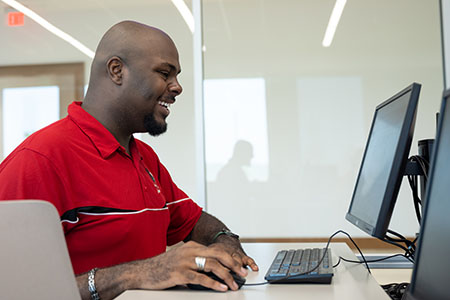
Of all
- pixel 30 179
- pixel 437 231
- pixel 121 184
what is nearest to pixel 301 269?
pixel 437 231

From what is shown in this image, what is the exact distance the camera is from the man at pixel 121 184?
1.07 m

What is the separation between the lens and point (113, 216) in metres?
1.35

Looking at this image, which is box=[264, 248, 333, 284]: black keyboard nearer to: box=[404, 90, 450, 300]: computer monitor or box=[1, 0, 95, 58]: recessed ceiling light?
box=[404, 90, 450, 300]: computer monitor

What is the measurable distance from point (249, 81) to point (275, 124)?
317mm

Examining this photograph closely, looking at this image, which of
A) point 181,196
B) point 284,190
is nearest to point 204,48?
point 284,190

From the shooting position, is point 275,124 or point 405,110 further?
point 275,124

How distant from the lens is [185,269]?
3.33ft

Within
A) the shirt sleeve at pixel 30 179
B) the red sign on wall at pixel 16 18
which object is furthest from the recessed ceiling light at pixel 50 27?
the shirt sleeve at pixel 30 179

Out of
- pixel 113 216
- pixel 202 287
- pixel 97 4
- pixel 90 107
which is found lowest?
pixel 202 287

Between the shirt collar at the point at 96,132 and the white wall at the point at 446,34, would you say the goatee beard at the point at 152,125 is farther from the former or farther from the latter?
the white wall at the point at 446,34

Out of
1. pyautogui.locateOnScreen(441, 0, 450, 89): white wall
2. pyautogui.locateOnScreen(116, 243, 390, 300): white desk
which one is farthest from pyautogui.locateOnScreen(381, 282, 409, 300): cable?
pyautogui.locateOnScreen(441, 0, 450, 89): white wall

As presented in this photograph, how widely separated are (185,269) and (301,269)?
0.92 ft

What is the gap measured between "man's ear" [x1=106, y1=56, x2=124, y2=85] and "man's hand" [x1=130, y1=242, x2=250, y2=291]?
0.78m

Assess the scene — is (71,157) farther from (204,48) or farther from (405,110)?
(204,48)
